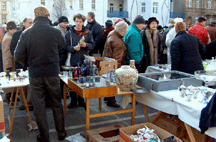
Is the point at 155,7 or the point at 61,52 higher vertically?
the point at 155,7

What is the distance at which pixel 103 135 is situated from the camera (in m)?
2.94

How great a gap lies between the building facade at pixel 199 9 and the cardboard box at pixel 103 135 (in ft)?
99.4

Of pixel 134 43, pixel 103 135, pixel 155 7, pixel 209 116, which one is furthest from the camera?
pixel 155 7

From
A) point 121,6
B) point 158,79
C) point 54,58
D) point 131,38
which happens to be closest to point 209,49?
point 131,38

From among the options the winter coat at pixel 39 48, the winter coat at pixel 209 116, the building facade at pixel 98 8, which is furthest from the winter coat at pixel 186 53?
the building facade at pixel 98 8

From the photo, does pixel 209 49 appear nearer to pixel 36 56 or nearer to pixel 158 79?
pixel 158 79

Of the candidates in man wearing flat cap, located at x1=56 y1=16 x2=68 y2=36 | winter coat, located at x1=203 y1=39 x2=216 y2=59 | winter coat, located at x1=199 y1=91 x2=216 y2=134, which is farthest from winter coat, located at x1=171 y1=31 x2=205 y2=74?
man wearing flat cap, located at x1=56 y1=16 x2=68 y2=36

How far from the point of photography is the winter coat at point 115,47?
4.31 metres

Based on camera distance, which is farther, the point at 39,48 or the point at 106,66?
the point at 106,66

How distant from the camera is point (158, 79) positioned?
10.1ft

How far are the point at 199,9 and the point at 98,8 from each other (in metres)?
15.3

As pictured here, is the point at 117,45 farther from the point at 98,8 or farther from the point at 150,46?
the point at 98,8

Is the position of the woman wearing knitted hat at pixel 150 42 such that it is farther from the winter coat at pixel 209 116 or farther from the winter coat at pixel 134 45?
the winter coat at pixel 209 116

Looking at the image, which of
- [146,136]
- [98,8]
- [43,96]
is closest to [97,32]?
[43,96]
